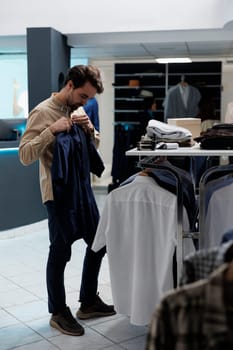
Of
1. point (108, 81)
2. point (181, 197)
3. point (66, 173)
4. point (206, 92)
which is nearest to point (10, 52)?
point (108, 81)

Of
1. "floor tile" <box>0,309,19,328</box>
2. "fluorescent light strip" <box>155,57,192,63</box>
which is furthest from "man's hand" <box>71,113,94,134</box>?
"fluorescent light strip" <box>155,57,192,63</box>

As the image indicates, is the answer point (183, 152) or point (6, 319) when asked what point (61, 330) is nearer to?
point (6, 319)

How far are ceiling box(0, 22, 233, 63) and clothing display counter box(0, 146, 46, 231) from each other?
1.76m

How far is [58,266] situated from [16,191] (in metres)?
2.59

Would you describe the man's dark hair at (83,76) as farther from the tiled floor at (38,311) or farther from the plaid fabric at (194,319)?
the plaid fabric at (194,319)

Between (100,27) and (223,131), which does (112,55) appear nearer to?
(100,27)

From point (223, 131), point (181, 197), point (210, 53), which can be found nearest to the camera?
point (181, 197)

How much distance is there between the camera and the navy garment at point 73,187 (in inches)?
107

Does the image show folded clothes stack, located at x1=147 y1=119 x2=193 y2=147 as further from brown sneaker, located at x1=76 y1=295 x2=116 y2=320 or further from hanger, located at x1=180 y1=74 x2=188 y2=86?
hanger, located at x1=180 y1=74 x2=188 y2=86

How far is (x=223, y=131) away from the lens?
2.55 meters

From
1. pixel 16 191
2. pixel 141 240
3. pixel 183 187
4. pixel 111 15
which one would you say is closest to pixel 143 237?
pixel 141 240

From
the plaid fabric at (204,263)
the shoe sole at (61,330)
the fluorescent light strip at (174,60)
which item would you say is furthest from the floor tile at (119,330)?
the fluorescent light strip at (174,60)

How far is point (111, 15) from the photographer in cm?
575

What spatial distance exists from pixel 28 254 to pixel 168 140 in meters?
2.58
